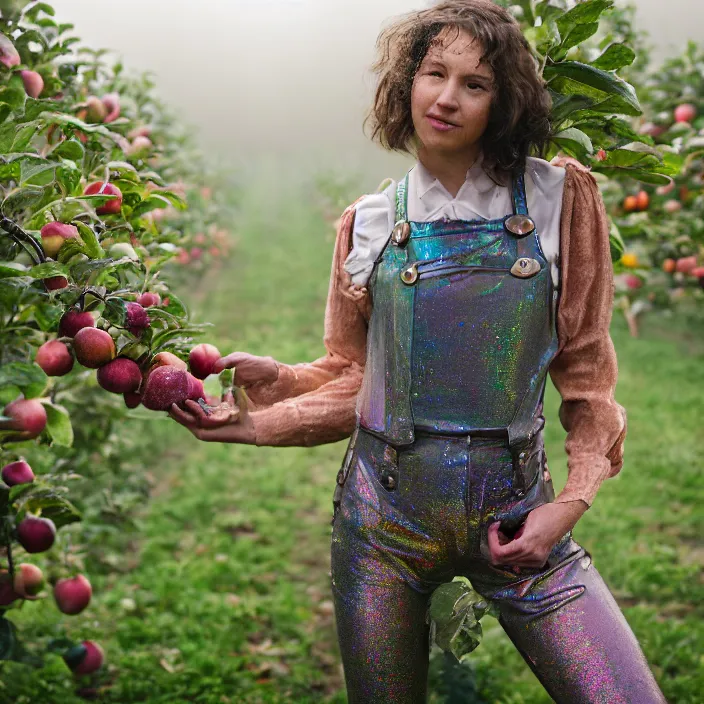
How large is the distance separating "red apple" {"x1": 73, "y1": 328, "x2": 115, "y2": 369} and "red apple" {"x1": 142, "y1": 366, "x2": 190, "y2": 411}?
0.08 meters

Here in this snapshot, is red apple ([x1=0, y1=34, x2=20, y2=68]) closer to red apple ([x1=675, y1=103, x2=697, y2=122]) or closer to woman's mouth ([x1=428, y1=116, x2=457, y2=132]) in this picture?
woman's mouth ([x1=428, y1=116, x2=457, y2=132])

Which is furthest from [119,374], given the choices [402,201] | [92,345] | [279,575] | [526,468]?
[279,575]

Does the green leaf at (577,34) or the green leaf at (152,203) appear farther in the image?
the green leaf at (152,203)

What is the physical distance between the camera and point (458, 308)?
3.91 ft

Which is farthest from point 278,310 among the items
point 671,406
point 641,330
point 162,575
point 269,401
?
point 269,401

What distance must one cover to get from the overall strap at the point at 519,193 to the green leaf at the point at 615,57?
222mm

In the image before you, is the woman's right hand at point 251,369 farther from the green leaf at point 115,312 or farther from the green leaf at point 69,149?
the green leaf at point 69,149

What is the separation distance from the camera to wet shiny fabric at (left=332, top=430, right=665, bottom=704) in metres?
1.14

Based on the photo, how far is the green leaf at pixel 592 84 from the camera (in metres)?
1.25

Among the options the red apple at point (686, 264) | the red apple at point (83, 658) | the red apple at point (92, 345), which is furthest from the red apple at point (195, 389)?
the red apple at point (686, 264)

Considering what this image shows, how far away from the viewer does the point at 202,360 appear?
4.38ft

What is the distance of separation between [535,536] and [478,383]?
0.72 ft

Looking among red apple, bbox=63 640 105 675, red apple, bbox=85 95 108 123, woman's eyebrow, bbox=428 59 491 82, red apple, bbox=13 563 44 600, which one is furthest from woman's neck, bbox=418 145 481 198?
red apple, bbox=63 640 105 675

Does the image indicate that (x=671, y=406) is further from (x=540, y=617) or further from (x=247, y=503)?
(x=540, y=617)
